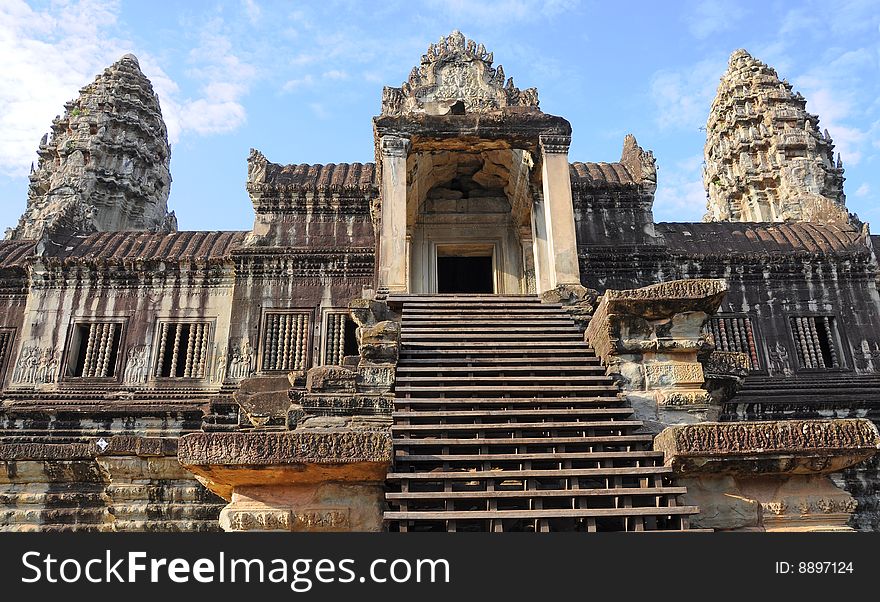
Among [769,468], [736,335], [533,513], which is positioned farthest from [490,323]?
[736,335]

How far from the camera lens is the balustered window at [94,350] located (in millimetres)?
14484

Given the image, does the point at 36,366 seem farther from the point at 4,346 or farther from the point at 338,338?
the point at 338,338

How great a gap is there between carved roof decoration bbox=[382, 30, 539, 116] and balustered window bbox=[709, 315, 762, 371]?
6117mm

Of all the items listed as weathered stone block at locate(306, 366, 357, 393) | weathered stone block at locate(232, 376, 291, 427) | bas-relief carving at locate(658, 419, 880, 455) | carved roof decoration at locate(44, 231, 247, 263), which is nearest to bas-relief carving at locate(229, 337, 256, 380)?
carved roof decoration at locate(44, 231, 247, 263)

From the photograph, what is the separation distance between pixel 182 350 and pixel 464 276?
6620mm

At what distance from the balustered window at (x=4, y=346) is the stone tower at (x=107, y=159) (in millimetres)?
10063

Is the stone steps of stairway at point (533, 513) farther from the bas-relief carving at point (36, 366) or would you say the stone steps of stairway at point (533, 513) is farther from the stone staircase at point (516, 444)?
the bas-relief carving at point (36, 366)

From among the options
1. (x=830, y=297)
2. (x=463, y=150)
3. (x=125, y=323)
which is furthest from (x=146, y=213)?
(x=830, y=297)

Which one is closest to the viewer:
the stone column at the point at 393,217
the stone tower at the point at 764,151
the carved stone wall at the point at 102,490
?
the carved stone wall at the point at 102,490

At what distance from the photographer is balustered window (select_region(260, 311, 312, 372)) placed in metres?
14.2

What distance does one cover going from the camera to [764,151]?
82.7ft

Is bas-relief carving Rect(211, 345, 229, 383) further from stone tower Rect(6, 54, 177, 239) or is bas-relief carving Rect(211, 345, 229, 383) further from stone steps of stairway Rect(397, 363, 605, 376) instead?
stone tower Rect(6, 54, 177, 239)

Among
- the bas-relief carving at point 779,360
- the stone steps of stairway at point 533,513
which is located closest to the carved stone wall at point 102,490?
the stone steps of stairway at point 533,513

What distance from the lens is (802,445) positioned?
5.82 metres
